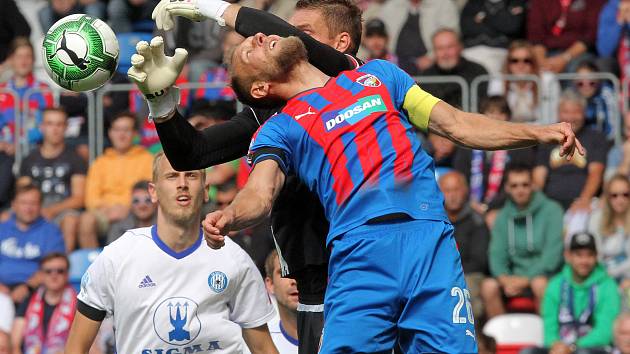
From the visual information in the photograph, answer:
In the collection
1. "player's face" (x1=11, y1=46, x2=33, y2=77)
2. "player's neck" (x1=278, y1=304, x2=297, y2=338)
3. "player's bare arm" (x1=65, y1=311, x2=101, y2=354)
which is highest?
"player's face" (x1=11, y1=46, x2=33, y2=77)

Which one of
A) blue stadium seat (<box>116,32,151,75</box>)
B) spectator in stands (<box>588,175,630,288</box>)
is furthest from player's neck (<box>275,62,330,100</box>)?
blue stadium seat (<box>116,32,151,75</box>)

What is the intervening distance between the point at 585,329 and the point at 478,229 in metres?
1.32

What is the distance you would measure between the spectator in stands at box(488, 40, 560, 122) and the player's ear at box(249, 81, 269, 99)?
7.16m

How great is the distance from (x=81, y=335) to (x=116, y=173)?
5.91 metres

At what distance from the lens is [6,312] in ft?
39.9

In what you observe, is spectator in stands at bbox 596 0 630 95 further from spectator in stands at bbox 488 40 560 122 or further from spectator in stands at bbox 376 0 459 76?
spectator in stands at bbox 376 0 459 76

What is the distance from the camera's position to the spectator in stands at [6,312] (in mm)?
12094

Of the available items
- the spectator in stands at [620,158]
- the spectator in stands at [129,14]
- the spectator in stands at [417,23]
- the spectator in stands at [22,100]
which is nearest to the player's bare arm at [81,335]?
the spectator in stands at [620,158]

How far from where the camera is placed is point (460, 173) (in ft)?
39.9

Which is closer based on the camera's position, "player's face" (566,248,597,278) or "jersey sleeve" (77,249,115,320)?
"jersey sleeve" (77,249,115,320)

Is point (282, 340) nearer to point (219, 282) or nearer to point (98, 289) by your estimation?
point (219, 282)

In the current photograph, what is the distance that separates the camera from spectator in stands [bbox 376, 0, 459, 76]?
44.8ft

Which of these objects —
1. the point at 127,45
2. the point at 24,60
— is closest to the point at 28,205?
the point at 24,60

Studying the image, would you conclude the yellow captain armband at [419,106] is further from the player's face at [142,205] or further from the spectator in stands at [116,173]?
the spectator in stands at [116,173]
